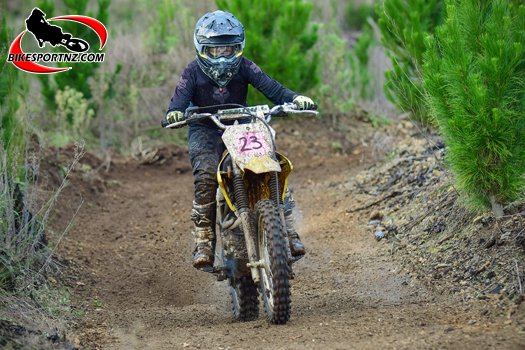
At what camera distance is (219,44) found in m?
5.12

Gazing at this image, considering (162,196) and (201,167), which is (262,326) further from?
(162,196)

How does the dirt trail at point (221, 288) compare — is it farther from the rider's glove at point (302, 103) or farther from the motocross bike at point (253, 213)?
the rider's glove at point (302, 103)

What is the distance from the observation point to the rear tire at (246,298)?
495cm

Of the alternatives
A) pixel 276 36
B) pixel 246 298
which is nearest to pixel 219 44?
pixel 246 298

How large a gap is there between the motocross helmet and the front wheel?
1.50 meters

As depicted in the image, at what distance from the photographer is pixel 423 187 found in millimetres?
7035

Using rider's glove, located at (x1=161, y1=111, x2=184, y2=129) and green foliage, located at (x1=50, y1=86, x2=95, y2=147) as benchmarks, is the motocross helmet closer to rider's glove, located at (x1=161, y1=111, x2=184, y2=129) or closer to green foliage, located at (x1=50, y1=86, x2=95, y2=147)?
rider's glove, located at (x1=161, y1=111, x2=184, y2=129)

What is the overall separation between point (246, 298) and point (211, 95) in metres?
1.96

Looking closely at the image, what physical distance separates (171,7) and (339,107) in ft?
16.1

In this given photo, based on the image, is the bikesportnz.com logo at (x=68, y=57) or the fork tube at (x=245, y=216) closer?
the fork tube at (x=245, y=216)

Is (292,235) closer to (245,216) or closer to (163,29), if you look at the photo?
(245,216)

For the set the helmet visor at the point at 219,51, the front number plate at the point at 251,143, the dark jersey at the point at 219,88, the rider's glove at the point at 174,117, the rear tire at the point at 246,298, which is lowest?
the rear tire at the point at 246,298

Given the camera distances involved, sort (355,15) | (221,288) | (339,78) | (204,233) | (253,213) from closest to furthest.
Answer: (253,213)
(204,233)
(221,288)
(339,78)
(355,15)

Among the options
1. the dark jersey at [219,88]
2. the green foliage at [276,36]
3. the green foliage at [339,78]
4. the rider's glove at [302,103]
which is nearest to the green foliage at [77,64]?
the green foliage at [276,36]
